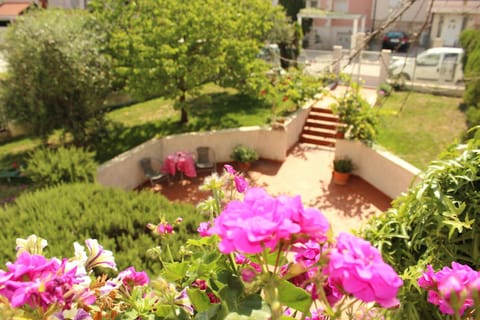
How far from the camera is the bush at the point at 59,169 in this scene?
6.15 meters

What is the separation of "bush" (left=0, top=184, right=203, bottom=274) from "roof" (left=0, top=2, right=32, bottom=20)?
80.4 ft

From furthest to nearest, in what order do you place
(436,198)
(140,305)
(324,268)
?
(436,198), (140,305), (324,268)

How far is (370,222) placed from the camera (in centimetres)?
283

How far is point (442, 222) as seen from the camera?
6.99ft

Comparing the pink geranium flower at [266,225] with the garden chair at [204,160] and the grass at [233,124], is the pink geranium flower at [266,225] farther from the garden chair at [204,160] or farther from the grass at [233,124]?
the garden chair at [204,160]

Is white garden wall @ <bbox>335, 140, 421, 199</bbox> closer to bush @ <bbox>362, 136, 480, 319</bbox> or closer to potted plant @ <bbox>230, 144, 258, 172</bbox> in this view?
potted plant @ <bbox>230, 144, 258, 172</bbox>

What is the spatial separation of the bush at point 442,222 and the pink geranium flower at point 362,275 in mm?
1439

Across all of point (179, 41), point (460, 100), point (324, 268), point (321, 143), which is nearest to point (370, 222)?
point (324, 268)

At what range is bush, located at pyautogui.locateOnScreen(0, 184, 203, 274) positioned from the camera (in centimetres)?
382

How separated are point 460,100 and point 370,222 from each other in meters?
13.1

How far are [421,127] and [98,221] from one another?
962 centimetres

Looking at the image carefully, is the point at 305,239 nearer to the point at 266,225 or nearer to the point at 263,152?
the point at 266,225

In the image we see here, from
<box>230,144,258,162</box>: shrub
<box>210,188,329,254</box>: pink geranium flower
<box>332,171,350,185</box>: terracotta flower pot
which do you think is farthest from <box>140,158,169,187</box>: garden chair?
<box>210,188,329,254</box>: pink geranium flower

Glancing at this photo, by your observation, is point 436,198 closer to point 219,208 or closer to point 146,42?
point 219,208
